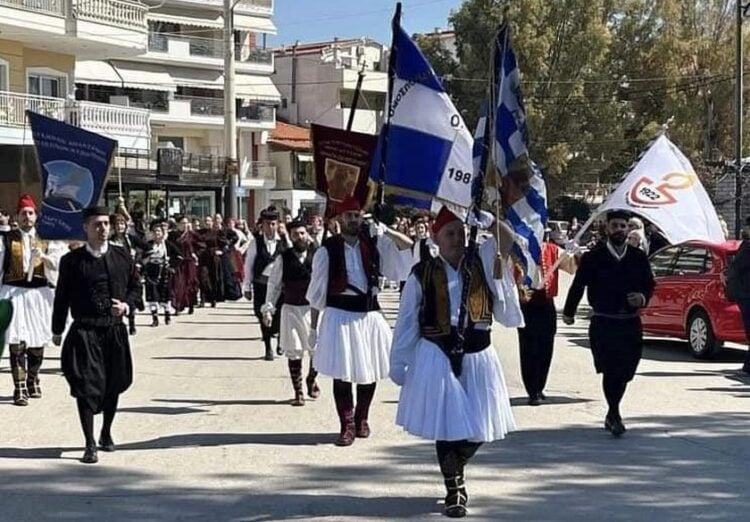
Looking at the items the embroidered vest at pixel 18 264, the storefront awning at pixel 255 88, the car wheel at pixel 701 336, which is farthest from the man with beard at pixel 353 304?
the storefront awning at pixel 255 88

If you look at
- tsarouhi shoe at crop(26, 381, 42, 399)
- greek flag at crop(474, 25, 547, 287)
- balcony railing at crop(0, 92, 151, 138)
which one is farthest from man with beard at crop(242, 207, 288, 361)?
balcony railing at crop(0, 92, 151, 138)

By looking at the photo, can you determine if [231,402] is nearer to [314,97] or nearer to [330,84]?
[330,84]

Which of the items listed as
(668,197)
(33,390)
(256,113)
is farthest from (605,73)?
(33,390)

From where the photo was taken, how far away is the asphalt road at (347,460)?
23.0 ft

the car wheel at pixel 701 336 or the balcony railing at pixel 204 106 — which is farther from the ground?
the balcony railing at pixel 204 106

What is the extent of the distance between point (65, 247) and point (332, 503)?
561 cm

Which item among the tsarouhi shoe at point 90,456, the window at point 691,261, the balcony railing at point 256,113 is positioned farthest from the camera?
the balcony railing at point 256,113

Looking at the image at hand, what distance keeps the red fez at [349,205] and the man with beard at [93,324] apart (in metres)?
1.90

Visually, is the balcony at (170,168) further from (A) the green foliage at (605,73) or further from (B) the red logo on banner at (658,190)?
(B) the red logo on banner at (658,190)

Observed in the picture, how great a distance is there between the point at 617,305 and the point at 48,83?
2382cm

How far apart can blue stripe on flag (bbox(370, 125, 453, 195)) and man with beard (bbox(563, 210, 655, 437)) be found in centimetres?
185

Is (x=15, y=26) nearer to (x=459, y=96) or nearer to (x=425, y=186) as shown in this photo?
(x=425, y=186)

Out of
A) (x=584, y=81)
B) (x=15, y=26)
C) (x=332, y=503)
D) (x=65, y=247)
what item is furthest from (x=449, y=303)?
(x=584, y=81)

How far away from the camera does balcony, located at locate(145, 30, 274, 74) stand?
2141 inches
